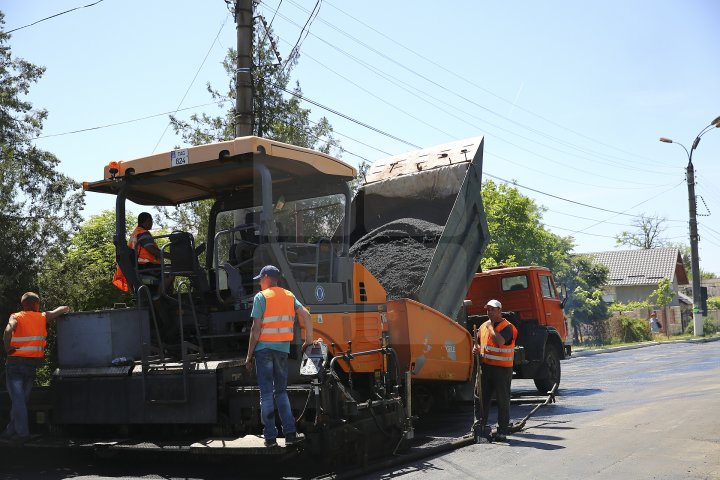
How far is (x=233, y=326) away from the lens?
25.3 ft

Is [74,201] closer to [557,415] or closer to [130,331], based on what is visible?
[130,331]

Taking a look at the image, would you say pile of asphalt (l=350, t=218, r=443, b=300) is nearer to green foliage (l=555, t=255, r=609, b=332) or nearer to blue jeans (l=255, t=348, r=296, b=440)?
blue jeans (l=255, t=348, r=296, b=440)

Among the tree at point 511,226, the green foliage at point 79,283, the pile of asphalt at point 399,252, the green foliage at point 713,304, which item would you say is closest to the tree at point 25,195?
the green foliage at point 79,283

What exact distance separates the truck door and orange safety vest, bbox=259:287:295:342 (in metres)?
8.28

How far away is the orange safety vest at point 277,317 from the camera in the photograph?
6719mm

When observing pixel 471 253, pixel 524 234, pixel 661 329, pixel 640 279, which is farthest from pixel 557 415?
pixel 640 279

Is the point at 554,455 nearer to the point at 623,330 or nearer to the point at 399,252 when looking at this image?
the point at 399,252

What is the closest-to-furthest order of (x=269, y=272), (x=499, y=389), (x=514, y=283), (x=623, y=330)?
1. (x=269, y=272)
2. (x=499, y=389)
3. (x=514, y=283)
4. (x=623, y=330)

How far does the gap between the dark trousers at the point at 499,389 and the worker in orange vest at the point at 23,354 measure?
482 centimetres

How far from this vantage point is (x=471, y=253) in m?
11.0

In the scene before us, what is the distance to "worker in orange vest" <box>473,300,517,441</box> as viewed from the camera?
31.0 ft

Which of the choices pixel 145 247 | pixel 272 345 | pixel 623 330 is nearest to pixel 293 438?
pixel 272 345

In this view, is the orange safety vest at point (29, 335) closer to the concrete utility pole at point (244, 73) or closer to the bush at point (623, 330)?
the concrete utility pole at point (244, 73)

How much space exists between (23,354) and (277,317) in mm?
3278
